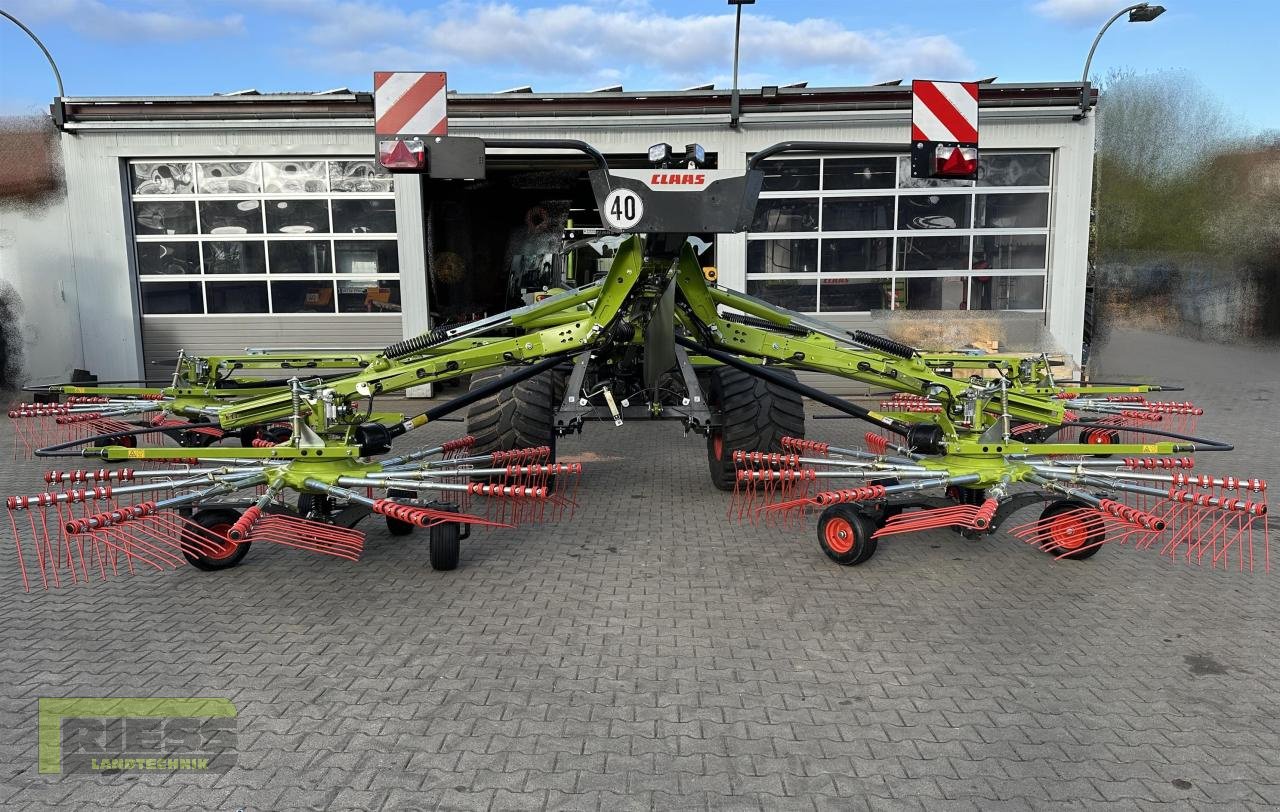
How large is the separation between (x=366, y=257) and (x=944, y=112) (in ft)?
30.3

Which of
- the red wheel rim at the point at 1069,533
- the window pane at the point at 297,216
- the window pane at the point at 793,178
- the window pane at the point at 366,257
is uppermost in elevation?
the window pane at the point at 793,178

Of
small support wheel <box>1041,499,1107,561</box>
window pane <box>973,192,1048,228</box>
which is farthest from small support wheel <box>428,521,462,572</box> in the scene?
window pane <box>973,192,1048,228</box>

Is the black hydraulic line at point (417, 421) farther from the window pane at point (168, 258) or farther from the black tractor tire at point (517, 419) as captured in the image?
the window pane at point (168, 258)

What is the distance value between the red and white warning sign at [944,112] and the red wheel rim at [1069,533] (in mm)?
2266

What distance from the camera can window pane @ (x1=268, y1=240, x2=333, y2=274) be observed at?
40.4 feet

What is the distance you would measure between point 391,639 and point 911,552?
3111mm

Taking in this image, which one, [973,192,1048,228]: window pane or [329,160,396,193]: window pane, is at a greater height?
[329,160,396,193]: window pane

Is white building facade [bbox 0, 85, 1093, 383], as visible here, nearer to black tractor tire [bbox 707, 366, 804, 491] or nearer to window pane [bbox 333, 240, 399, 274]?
window pane [bbox 333, 240, 399, 274]

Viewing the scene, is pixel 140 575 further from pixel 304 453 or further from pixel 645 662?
pixel 645 662

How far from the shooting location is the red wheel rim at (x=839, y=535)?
4.99m

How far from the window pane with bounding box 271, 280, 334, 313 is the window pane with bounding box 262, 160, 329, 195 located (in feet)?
4.26

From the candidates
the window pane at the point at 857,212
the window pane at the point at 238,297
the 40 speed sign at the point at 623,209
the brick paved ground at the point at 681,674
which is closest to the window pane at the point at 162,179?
the window pane at the point at 238,297

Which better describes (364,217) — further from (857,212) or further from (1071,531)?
(1071,531)

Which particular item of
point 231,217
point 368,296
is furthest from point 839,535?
point 231,217
